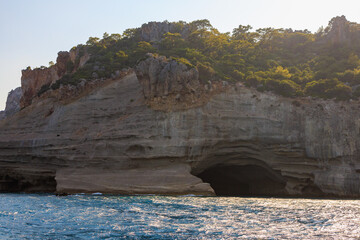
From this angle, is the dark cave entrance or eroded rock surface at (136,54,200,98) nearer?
eroded rock surface at (136,54,200,98)

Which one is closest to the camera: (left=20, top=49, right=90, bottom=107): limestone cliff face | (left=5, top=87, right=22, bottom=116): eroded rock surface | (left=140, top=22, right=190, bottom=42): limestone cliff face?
(left=20, top=49, right=90, bottom=107): limestone cliff face

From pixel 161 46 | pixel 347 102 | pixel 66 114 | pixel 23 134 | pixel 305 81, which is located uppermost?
pixel 161 46

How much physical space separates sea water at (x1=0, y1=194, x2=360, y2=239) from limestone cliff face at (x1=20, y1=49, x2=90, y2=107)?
4155cm

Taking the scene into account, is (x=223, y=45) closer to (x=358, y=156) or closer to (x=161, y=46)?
(x=161, y=46)

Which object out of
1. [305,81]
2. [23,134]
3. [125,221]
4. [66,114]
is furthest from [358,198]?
[23,134]

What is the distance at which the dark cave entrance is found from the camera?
147 feet

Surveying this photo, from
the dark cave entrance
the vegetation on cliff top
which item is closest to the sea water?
the dark cave entrance

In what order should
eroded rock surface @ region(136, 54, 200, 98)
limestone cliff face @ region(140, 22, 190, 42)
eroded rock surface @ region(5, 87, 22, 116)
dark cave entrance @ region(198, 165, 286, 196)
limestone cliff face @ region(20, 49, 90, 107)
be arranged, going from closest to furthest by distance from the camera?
eroded rock surface @ region(136, 54, 200, 98), dark cave entrance @ region(198, 165, 286, 196), limestone cliff face @ region(20, 49, 90, 107), limestone cliff face @ region(140, 22, 190, 42), eroded rock surface @ region(5, 87, 22, 116)

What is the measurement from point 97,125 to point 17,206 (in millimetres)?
19406

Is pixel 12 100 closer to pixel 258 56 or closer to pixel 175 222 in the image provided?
pixel 258 56

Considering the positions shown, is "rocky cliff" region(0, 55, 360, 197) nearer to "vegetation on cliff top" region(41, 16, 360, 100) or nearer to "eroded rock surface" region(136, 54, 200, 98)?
"eroded rock surface" region(136, 54, 200, 98)

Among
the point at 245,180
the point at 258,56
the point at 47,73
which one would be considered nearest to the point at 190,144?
the point at 245,180

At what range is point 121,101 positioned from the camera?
154ft

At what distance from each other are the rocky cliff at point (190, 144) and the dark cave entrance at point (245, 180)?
29 cm
